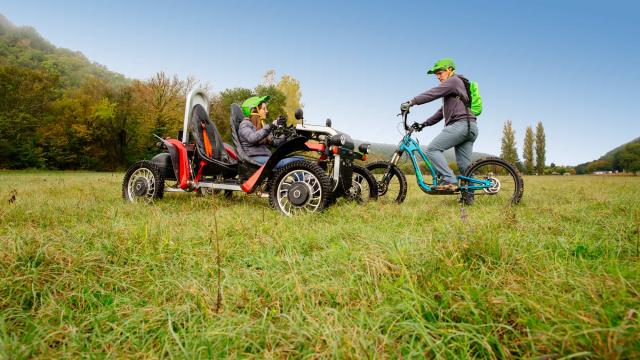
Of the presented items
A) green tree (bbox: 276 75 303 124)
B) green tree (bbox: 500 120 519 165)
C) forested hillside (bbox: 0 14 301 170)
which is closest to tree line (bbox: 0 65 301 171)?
forested hillside (bbox: 0 14 301 170)

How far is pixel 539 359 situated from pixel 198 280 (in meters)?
1.66

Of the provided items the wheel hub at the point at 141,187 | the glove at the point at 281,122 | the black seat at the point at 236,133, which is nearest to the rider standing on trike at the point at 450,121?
the glove at the point at 281,122

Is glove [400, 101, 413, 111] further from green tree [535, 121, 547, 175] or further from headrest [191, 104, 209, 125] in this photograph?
green tree [535, 121, 547, 175]

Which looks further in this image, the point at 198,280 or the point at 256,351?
the point at 198,280

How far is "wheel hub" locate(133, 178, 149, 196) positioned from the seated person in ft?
6.01

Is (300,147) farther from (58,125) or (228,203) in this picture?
(58,125)

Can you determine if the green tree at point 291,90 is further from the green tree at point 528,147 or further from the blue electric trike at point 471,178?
the green tree at point 528,147

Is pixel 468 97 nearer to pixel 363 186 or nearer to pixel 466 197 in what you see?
pixel 466 197

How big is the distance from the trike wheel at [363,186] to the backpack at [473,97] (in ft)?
6.64

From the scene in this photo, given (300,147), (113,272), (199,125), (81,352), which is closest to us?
(81,352)

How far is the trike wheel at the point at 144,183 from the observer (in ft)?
19.2

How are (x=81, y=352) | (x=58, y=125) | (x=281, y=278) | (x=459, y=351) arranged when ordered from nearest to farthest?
1. (x=459, y=351)
2. (x=81, y=352)
3. (x=281, y=278)
4. (x=58, y=125)

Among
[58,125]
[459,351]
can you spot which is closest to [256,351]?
[459,351]

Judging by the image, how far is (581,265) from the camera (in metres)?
1.96
